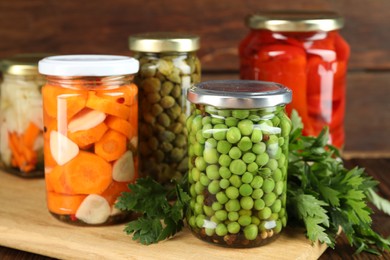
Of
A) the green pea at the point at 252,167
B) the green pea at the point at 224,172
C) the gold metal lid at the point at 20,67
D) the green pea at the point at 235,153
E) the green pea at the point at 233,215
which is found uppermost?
the gold metal lid at the point at 20,67

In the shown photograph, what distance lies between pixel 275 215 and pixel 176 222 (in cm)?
14

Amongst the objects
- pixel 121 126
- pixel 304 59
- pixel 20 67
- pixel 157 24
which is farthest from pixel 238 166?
pixel 157 24

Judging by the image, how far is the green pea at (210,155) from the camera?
0.92 meters

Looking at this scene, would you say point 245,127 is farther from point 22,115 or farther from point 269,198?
point 22,115

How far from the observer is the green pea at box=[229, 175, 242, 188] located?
917 mm

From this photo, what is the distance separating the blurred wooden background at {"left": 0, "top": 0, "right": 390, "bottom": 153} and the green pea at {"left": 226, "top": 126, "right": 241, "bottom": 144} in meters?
0.69

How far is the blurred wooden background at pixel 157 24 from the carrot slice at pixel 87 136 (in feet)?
1.97

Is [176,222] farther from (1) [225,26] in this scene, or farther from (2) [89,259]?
(1) [225,26]

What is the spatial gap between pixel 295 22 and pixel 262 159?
13.2 inches

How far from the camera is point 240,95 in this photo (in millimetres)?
897

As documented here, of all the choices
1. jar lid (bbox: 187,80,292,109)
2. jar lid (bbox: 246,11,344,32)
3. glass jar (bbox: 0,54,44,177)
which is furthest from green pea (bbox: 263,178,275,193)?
glass jar (bbox: 0,54,44,177)

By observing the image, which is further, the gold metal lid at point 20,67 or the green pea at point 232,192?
the gold metal lid at point 20,67

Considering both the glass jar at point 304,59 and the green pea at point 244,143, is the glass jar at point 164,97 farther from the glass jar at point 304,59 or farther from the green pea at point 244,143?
the green pea at point 244,143

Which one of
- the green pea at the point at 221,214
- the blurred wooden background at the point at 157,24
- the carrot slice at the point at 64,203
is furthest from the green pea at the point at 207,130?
the blurred wooden background at the point at 157,24
